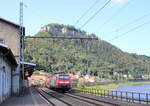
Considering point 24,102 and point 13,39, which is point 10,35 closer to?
point 13,39

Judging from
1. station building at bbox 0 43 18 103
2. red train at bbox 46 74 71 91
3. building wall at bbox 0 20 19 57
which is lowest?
red train at bbox 46 74 71 91

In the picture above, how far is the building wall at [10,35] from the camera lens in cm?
3922

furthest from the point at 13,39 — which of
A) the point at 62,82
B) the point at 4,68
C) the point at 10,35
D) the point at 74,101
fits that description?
the point at 74,101

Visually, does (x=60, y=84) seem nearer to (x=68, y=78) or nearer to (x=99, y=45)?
(x=68, y=78)

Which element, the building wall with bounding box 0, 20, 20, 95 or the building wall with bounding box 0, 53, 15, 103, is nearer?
the building wall with bounding box 0, 53, 15, 103

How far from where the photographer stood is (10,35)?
39.7 metres

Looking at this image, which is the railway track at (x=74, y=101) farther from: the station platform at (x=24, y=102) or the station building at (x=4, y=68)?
the station building at (x=4, y=68)

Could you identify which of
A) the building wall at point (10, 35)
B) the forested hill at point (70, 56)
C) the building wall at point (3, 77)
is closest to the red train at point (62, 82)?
the building wall at point (10, 35)

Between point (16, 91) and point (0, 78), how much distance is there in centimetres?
1693

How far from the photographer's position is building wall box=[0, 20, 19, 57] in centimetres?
3922

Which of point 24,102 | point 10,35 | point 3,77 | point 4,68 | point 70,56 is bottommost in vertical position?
point 24,102

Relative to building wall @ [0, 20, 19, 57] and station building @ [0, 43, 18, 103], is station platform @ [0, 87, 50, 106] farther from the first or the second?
building wall @ [0, 20, 19, 57]

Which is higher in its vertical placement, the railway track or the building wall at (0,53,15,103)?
the building wall at (0,53,15,103)

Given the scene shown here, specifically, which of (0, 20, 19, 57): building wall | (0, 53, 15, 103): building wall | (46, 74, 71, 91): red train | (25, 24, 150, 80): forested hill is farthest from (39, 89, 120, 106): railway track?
(25, 24, 150, 80): forested hill
